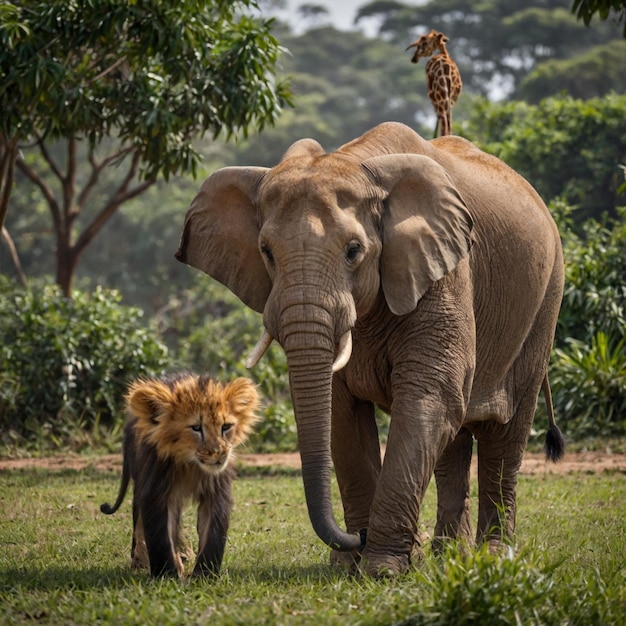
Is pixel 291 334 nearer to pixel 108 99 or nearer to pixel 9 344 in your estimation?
pixel 108 99

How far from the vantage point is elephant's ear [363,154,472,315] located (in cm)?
577

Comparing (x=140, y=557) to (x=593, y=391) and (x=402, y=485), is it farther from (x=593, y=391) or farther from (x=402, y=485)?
(x=593, y=391)

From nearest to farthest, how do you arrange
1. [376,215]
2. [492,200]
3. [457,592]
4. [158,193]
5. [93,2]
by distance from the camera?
[457,592], [376,215], [492,200], [93,2], [158,193]

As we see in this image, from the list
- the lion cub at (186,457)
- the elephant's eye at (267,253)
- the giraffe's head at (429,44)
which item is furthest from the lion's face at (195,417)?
the giraffe's head at (429,44)

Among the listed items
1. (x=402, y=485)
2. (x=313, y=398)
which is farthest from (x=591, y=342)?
(x=313, y=398)

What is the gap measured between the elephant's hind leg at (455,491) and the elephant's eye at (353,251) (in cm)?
207

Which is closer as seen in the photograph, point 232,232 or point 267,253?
point 267,253

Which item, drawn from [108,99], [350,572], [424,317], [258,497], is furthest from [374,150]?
[108,99]

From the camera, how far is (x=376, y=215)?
5836 mm

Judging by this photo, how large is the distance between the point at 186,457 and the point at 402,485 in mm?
1127

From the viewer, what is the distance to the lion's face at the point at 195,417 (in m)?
5.81

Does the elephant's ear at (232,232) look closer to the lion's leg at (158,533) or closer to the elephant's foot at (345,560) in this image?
the lion's leg at (158,533)

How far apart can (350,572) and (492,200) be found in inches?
92.9

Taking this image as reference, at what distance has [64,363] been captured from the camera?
1267 centimetres
